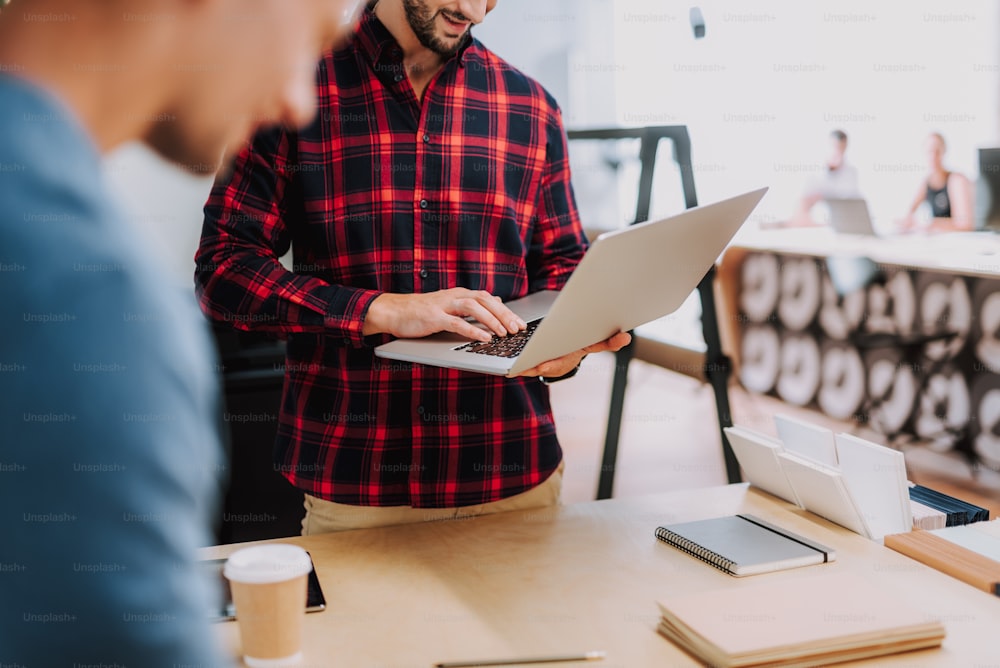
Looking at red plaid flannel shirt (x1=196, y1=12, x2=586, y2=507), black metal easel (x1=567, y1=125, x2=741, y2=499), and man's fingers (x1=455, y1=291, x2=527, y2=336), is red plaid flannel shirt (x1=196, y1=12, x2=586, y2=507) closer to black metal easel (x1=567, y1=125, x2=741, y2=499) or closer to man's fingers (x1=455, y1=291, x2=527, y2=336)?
man's fingers (x1=455, y1=291, x2=527, y2=336)

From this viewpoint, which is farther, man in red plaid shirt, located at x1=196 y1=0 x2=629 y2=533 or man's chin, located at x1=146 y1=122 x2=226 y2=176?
man in red plaid shirt, located at x1=196 y1=0 x2=629 y2=533

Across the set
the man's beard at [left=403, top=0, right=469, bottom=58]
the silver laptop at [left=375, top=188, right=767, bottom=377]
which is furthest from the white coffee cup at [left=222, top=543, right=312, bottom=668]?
the man's beard at [left=403, top=0, right=469, bottom=58]

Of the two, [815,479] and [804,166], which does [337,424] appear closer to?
[815,479]

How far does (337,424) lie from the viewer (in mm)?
1752

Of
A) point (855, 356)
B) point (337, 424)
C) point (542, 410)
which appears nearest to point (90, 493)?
point (337, 424)

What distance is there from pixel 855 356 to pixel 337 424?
3.95 m

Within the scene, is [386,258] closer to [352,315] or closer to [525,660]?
[352,315]

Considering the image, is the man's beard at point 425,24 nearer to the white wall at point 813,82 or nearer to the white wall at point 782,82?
the white wall at point 782,82

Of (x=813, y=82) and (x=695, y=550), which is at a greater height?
(x=813, y=82)

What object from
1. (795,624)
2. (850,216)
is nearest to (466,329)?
(795,624)

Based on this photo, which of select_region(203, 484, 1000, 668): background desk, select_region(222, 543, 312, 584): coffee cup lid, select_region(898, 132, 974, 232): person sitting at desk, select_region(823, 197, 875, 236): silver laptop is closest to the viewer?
select_region(222, 543, 312, 584): coffee cup lid

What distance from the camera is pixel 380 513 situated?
1.73 m

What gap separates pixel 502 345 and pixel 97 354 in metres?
1.14

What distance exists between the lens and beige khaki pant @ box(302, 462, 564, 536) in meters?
1.73
